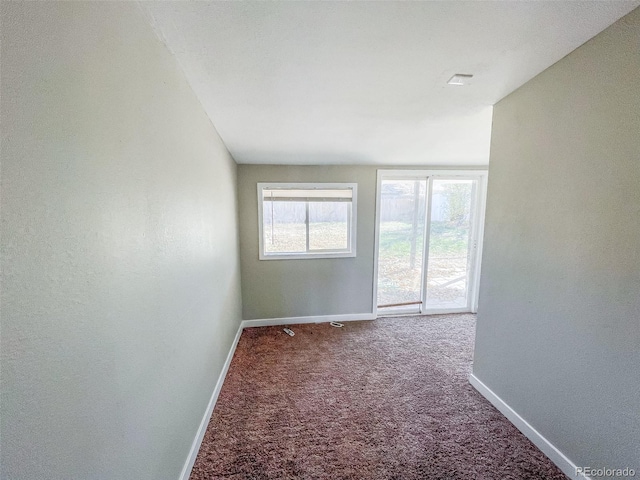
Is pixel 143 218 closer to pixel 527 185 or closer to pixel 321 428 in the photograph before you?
pixel 321 428

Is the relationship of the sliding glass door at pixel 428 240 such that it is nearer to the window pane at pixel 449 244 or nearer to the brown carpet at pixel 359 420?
the window pane at pixel 449 244

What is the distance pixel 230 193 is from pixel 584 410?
10.3ft

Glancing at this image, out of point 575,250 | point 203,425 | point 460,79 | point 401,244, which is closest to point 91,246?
point 203,425

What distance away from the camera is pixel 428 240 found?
3754mm

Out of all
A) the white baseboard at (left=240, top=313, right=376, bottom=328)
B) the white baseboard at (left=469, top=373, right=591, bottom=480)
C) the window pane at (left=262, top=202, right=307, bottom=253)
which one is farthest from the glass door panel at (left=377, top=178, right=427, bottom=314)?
the white baseboard at (left=469, top=373, right=591, bottom=480)

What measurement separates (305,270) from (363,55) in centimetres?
274

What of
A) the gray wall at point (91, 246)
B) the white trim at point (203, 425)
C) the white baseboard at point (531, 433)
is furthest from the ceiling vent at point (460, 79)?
the white trim at point (203, 425)

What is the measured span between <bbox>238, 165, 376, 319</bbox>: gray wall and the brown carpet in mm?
703

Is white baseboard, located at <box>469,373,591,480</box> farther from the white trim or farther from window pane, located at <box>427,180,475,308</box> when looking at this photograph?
the white trim

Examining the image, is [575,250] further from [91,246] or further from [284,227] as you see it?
[284,227]

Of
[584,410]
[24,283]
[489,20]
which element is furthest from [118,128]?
[584,410]

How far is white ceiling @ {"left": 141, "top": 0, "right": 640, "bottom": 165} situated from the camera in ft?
3.26

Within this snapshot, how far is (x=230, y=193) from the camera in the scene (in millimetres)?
2869

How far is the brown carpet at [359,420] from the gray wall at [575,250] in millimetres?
336
